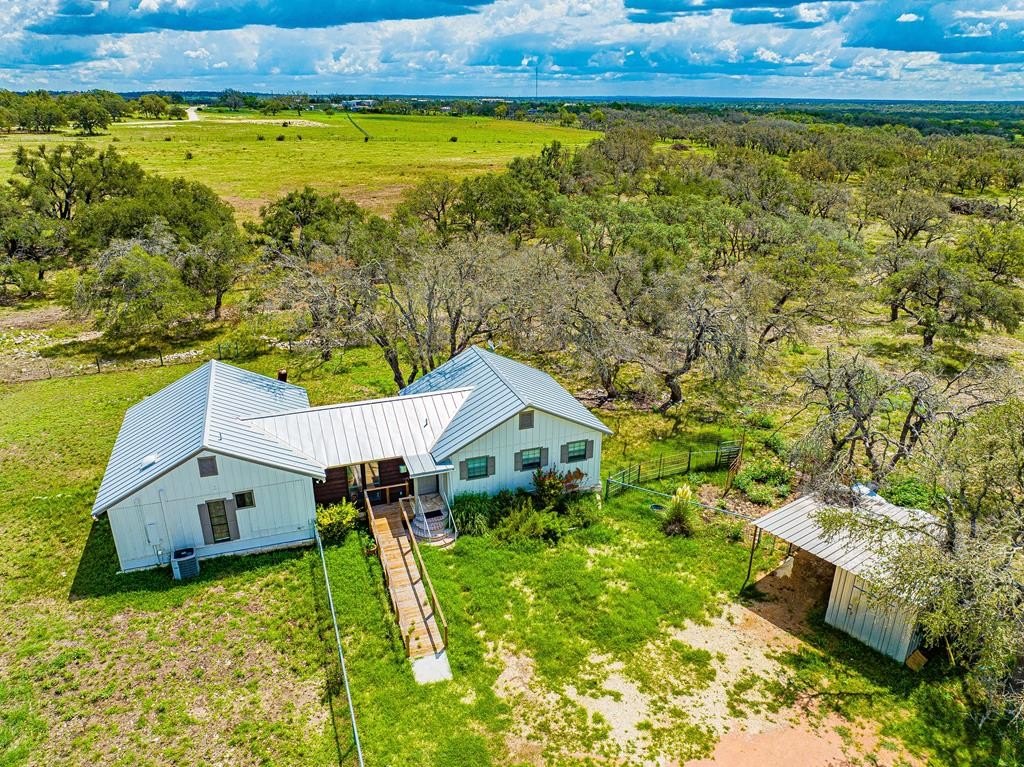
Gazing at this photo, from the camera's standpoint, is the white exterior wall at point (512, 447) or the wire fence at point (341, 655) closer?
the wire fence at point (341, 655)

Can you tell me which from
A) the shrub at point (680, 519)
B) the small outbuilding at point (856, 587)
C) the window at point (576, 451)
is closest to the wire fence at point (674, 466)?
the window at point (576, 451)

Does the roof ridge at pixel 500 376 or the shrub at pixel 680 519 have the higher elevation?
the roof ridge at pixel 500 376

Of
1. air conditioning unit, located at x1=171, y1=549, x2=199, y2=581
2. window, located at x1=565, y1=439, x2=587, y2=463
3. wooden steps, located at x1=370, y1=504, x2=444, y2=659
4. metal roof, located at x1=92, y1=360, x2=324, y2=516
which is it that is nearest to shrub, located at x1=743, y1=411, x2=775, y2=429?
window, located at x1=565, y1=439, x2=587, y2=463

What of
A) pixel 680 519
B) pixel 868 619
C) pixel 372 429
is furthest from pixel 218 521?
pixel 868 619

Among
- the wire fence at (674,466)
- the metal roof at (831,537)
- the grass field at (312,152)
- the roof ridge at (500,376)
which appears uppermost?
the grass field at (312,152)

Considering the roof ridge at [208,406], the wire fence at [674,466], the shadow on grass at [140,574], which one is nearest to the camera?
the shadow on grass at [140,574]

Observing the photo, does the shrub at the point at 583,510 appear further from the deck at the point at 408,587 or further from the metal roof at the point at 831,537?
the metal roof at the point at 831,537

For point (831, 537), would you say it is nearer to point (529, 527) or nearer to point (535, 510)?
point (529, 527)
